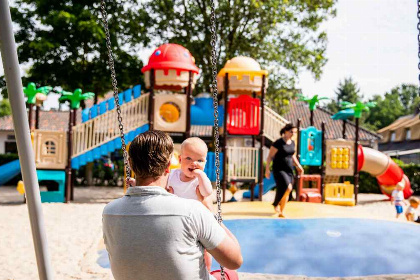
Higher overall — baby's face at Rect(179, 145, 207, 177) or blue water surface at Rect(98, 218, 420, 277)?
baby's face at Rect(179, 145, 207, 177)

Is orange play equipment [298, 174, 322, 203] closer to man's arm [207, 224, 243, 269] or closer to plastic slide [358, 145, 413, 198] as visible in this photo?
plastic slide [358, 145, 413, 198]

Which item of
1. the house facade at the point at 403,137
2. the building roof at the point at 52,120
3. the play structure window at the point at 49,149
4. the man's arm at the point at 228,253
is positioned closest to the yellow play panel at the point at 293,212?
the play structure window at the point at 49,149

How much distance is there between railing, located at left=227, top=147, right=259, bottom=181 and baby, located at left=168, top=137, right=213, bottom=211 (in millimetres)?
10367

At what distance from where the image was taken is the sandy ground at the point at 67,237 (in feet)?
19.7

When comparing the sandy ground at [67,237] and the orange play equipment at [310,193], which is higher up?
the orange play equipment at [310,193]

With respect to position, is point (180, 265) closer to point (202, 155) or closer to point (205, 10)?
point (202, 155)

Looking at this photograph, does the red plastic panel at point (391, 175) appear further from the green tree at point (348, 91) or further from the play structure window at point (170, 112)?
the green tree at point (348, 91)

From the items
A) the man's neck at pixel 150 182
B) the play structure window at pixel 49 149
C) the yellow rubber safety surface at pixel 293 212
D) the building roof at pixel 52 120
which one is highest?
the building roof at pixel 52 120

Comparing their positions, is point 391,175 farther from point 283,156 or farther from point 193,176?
point 193,176

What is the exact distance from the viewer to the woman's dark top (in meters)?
8.52

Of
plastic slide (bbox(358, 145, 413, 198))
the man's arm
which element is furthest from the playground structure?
the man's arm

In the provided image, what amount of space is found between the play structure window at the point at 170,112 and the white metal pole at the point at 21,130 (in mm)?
11252

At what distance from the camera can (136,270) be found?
203 centimetres

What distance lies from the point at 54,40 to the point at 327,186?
13.6m
